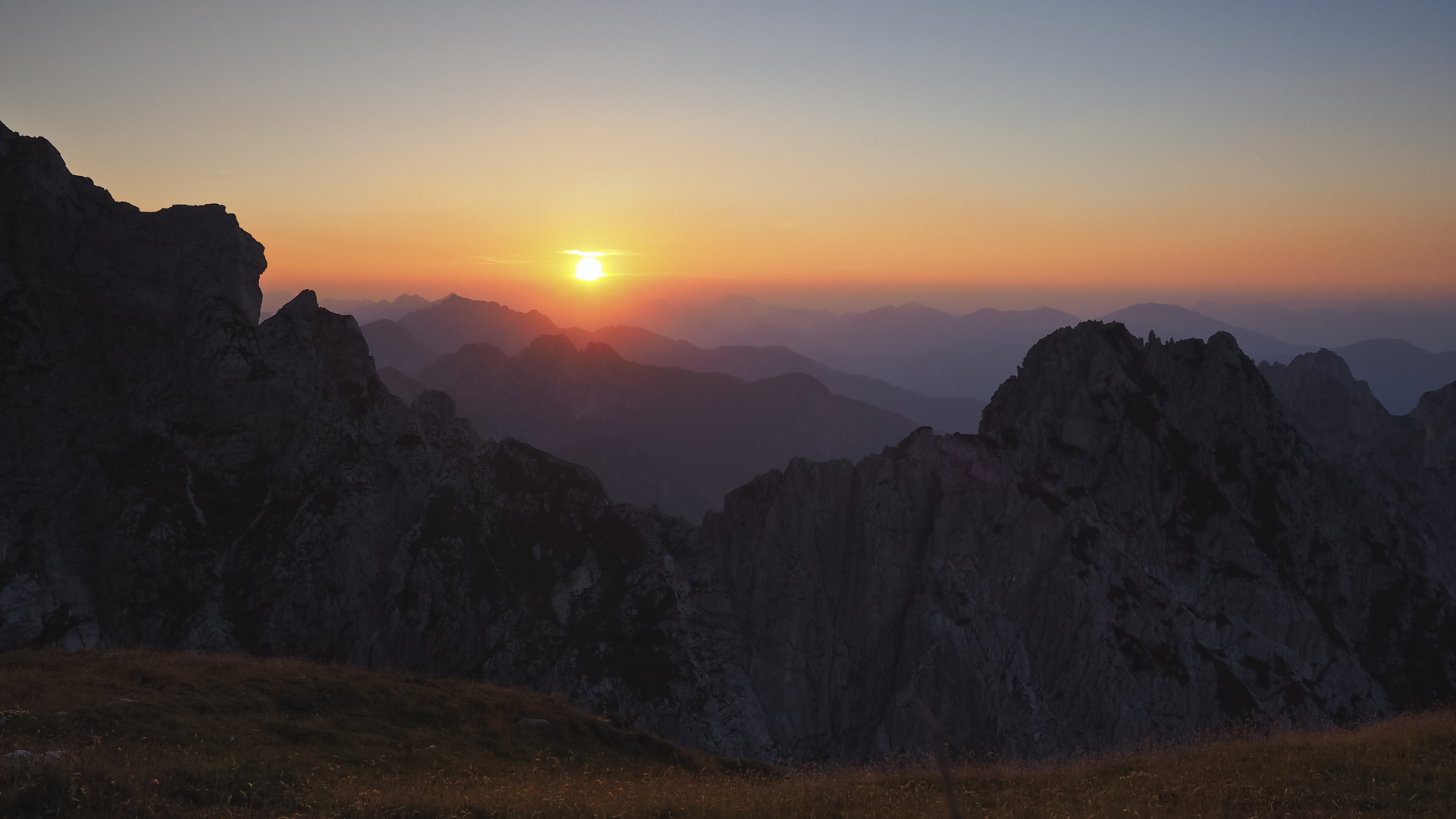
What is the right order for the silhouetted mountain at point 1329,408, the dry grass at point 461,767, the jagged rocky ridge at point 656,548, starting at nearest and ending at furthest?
the dry grass at point 461,767 < the jagged rocky ridge at point 656,548 < the silhouetted mountain at point 1329,408

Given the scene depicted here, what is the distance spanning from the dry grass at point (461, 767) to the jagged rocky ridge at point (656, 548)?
44.3 metres

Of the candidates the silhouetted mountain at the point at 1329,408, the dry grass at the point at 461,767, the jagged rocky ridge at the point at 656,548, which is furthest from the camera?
the silhouetted mountain at the point at 1329,408

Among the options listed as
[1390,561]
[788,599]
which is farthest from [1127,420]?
[788,599]

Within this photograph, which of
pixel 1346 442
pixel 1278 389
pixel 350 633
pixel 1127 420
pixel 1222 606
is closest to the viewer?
pixel 350 633

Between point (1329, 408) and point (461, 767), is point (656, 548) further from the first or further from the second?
point (1329, 408)

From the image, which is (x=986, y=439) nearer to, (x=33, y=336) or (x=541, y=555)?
(x=541, y=555)

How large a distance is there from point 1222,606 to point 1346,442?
118 metres

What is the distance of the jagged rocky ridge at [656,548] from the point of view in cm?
6888

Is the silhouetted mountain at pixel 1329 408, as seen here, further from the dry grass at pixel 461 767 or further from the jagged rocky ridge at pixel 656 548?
the dry grass at pixel 461 767

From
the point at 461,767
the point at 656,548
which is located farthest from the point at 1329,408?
the point at 461,767

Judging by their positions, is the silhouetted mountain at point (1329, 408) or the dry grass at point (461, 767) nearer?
the dry grass at point (461, 767)

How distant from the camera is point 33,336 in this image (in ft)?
235

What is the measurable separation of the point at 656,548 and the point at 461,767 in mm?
60156

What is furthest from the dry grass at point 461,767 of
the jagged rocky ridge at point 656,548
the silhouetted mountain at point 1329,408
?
the silhouetted mountain at point 1329,408
